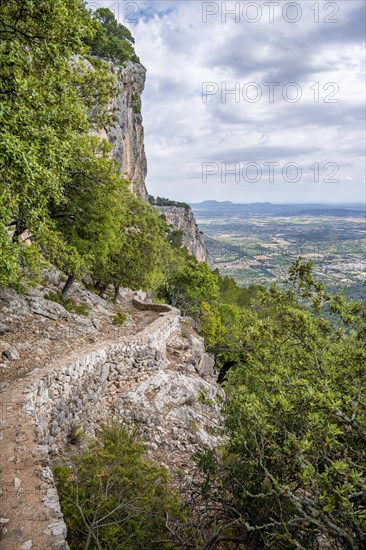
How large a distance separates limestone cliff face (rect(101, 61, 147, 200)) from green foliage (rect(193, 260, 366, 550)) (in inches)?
1884

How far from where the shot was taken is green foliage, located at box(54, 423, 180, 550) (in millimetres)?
6664

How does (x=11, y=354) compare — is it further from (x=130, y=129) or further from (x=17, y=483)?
(x=130, y=129)

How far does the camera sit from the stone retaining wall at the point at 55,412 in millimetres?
5844

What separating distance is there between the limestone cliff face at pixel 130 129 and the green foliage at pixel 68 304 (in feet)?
117

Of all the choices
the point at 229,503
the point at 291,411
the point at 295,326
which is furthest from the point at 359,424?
the point at 229,503

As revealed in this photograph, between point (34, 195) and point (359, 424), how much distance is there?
1016 centimetres

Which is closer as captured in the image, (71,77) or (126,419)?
(71,77)

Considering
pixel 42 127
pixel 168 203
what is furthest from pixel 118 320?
pixel 168 203

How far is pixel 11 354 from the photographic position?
1227 cm

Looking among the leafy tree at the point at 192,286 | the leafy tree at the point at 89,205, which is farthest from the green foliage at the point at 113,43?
the leafy tree at the point at 89,205

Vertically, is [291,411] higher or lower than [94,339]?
higher

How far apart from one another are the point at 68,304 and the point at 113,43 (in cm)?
6111

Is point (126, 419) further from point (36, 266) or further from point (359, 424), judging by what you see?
point (359, 424)

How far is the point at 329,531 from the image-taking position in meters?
5.49
